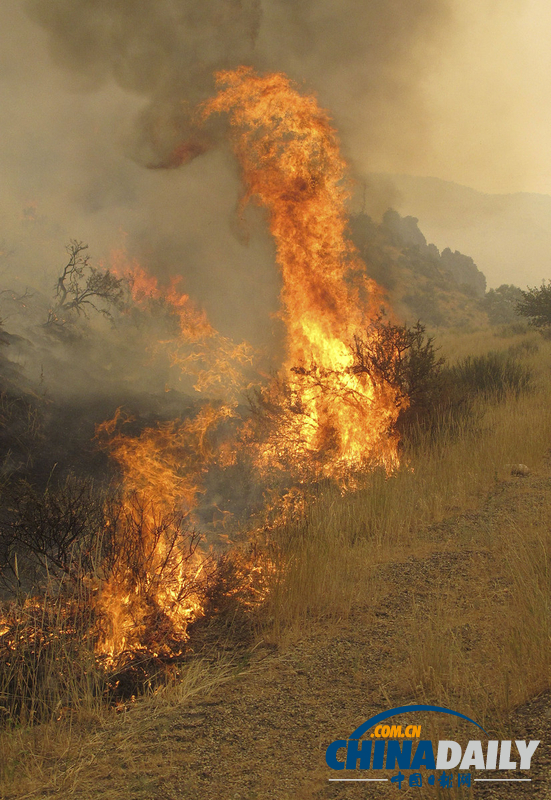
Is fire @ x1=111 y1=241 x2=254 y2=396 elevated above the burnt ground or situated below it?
above

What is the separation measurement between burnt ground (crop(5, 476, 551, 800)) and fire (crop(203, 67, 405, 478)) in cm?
470

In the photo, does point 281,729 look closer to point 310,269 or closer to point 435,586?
point 435,586

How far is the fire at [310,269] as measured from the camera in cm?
873

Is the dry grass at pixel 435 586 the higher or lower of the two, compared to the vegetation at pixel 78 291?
lower

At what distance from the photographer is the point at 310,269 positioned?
30.7 ft

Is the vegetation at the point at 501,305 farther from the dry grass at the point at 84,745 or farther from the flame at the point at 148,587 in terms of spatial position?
the dry grass at the point at 84,745

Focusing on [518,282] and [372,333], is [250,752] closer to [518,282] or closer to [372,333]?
[372,333]

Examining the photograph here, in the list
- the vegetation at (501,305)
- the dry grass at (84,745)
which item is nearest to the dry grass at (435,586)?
the dry grass at (84,745)

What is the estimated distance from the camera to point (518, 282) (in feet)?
523

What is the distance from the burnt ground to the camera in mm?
2307

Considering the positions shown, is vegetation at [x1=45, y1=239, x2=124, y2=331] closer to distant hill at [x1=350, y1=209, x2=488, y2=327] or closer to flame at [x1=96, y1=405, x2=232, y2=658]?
flame at [x1=96, y1=405, x2=232, y2=658]

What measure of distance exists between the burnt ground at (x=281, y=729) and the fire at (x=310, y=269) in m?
4.70

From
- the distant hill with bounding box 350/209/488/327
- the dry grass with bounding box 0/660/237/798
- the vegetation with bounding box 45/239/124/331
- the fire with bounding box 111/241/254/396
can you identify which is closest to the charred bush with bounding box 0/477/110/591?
the dry grass with bounding box 0/660/237/798

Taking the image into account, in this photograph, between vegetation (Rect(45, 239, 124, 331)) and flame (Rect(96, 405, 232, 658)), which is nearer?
flame (Rect(96, 405, 232, 658))
